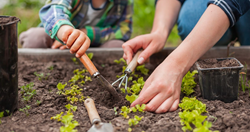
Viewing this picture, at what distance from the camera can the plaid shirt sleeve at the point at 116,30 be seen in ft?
8.96

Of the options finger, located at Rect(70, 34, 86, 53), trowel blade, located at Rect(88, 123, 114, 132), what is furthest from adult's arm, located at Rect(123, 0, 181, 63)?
trowel blade, located at Rect(88, 123, 114, 132)

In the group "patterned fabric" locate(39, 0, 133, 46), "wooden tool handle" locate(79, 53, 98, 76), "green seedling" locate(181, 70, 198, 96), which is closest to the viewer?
"wooden tool handle" locate(79, 53, 98, 76)

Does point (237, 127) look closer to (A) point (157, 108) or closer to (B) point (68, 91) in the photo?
(A) point (157, 108)

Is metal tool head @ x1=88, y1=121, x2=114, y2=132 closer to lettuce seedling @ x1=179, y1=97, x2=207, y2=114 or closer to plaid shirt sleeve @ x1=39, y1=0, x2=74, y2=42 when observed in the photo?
lettuce seedling @ x1=179, y1=97, x2=207, y2=114

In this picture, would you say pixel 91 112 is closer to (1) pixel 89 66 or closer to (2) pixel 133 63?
(1) pixel 89 66

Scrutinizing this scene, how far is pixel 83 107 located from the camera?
168 cm

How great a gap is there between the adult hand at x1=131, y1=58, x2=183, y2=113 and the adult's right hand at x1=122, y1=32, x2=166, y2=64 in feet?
1.17

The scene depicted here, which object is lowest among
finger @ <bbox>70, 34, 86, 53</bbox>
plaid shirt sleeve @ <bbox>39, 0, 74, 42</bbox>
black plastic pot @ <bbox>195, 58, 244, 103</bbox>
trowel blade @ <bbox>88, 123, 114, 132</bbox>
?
trowel blade @ <bbox>88, 123, 114, 132</bbox>

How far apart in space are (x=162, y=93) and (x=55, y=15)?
1162 millimetres

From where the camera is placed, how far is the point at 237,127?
4.57 ft

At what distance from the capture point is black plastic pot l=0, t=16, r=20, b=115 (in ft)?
4.56

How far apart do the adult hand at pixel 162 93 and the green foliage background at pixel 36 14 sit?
213cm

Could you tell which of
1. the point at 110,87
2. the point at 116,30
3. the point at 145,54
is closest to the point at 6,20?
the point at 110,87

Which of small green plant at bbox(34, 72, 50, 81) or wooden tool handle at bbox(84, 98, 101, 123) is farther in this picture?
small green plant at bbox(34, 72, 50, 81)
